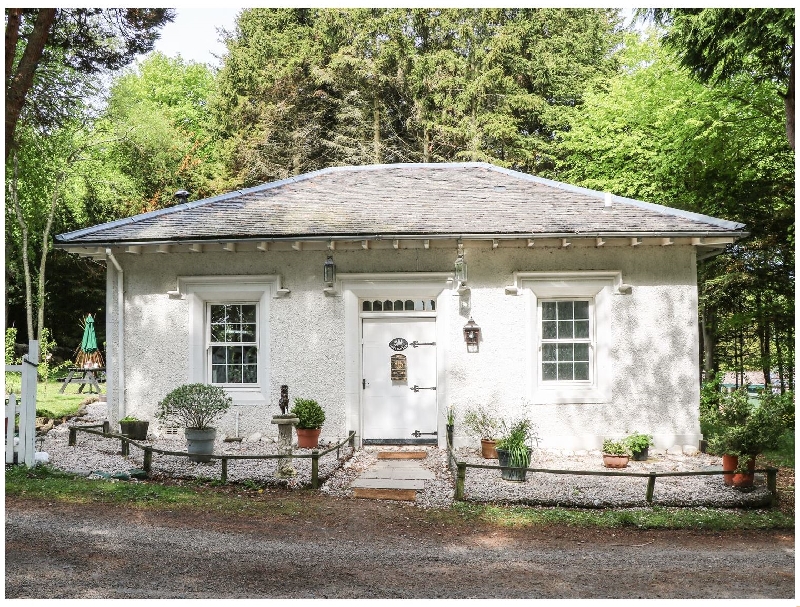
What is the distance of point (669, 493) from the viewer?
8.15 metres

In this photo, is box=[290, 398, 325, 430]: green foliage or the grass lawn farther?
the grass lawn

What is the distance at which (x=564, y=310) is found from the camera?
1088 cm

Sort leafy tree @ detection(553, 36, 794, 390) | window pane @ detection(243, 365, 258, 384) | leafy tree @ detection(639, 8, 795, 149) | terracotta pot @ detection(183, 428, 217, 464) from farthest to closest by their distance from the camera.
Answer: leafy tree @ detection(553, 36, 794, 390), window pane @ detection(243, 365, 258, 384), terracotta pot @ detection(183, 428, 217, 464), leafy tree @ detection(639, 8, 795, 149)

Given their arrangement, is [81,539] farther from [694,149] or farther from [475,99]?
[475,99]

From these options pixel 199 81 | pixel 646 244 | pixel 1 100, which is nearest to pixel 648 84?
pixel 646 244

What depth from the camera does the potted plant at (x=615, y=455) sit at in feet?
30.9

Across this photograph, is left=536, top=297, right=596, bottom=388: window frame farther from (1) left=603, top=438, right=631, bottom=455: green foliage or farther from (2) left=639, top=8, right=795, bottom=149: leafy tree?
(2) left=639, top=8, right=795, bottom=149: leafy tree

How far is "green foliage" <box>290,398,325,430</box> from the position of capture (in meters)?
10.1

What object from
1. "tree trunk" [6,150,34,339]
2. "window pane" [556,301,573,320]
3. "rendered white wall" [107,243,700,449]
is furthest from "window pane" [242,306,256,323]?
"tree trunk" [6,150,34,339]

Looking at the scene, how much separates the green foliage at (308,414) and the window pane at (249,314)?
5.57 feet

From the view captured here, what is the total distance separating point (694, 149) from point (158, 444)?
43.5 ft

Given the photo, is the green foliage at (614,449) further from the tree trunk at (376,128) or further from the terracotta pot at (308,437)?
the tree trunk at (376,128)

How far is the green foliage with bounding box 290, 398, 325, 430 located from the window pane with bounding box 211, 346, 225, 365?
5.51ft

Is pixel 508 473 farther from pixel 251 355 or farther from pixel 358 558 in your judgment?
pixel 251 355
